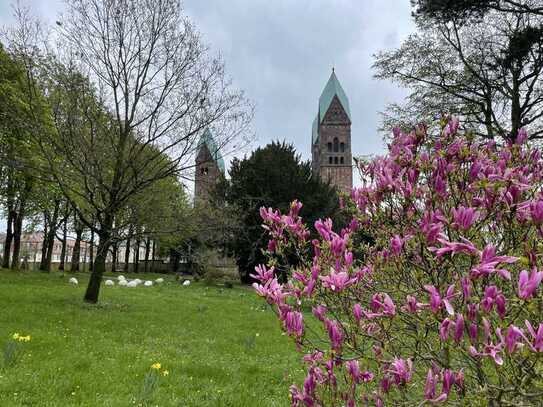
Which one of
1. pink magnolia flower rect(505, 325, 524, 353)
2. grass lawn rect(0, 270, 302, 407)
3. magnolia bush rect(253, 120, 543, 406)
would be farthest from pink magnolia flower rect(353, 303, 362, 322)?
grass lawn rect(0, 270, 302, 407)

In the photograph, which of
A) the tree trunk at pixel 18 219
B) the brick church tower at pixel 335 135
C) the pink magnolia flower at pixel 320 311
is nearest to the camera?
the pink magnolia flower at pixel 320 311

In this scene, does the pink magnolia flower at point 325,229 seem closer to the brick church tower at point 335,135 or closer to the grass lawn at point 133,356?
the grass lawn at point 133,356

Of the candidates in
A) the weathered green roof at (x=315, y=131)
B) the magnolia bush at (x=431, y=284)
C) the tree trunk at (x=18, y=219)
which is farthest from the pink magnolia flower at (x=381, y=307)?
the weathered green roof at (x=315, y=131)

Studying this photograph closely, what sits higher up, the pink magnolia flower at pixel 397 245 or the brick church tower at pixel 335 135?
the brick church tower at pixel 335 135

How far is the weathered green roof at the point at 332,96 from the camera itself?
228 ft

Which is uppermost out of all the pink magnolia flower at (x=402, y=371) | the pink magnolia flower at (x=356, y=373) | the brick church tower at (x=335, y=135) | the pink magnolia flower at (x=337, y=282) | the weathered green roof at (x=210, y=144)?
the brick church tower at (x=335, y=135)

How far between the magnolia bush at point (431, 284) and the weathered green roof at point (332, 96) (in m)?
68.5

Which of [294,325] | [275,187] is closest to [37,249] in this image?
[275,187]

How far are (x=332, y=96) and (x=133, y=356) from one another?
67375mm

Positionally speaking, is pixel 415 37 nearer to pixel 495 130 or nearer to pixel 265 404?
pixel 495 130

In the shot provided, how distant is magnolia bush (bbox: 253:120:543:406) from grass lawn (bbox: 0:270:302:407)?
1.67 m

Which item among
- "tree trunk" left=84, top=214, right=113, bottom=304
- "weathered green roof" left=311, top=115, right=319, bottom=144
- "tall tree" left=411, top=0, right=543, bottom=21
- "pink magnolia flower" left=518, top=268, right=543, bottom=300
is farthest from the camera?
"weathered green roof" left=311, top=115, right=319, bottom=144

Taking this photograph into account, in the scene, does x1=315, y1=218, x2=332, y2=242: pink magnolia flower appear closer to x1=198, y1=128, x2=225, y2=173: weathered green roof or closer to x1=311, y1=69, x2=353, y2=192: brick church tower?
x1=198, y1=128, x2=225, y2=173: weathered green roof

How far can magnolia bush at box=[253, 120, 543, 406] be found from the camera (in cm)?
163
